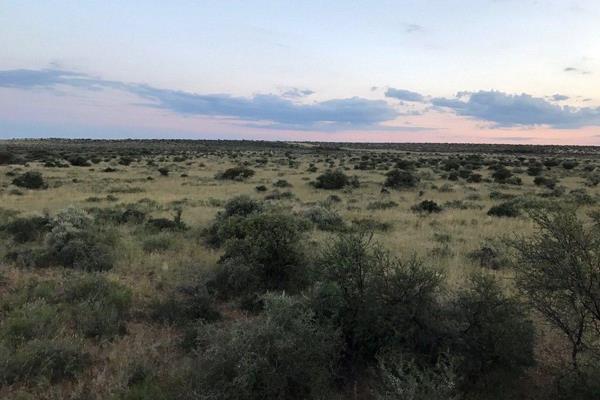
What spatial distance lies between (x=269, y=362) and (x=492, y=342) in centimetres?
247

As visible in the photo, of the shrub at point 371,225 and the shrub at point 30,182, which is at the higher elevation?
the shrub at point 30,182

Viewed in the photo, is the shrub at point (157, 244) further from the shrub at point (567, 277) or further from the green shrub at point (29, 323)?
the shrub at point (567, 277)

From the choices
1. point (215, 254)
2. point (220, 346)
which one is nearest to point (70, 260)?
point (215, 254)

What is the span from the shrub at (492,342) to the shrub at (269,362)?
1.48m

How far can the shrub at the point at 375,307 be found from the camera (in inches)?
209

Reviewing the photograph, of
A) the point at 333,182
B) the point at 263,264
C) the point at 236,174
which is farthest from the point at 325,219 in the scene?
the point at 236,174

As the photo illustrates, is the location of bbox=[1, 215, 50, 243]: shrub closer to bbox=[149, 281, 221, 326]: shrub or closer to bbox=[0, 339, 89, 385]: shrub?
bbox=[149, 281, 221, 326]: shrub

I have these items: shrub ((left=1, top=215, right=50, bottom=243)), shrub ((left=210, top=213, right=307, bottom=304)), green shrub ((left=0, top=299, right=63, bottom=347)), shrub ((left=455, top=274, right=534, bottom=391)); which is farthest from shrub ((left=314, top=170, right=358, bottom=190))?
shrub ((left=455, top=274, right=534, bottom=391))

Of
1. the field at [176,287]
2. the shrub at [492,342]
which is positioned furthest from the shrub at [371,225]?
the shrub at [492,342]

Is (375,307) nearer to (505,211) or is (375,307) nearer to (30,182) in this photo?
(505,211)

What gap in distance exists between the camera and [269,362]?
14.8 ft

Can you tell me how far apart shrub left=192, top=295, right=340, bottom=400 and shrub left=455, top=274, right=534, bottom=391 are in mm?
1484

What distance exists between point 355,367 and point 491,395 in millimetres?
1441

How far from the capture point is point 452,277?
28.5ft
